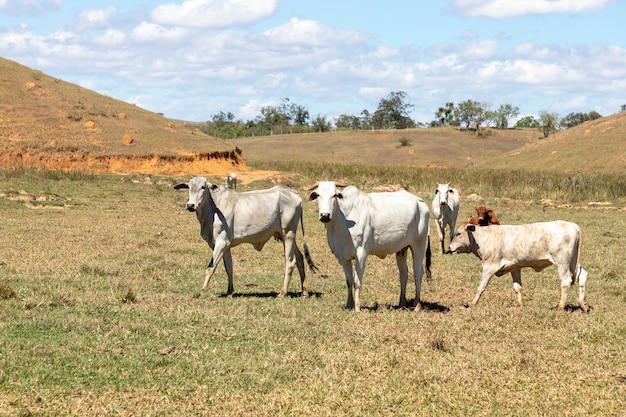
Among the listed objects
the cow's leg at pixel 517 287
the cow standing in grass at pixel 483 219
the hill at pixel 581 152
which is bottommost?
the cow's leg at pixel 517 287

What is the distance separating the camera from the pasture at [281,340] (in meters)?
7.68

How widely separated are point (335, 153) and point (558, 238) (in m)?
94.4

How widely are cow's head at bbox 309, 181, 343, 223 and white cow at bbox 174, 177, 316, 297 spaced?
2266 millimetres

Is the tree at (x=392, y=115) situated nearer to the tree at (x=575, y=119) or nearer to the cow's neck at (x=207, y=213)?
the tree at (x=575, y=119)

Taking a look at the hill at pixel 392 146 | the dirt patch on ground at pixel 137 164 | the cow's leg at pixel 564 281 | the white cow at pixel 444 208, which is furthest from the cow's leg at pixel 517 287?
the hill at pixel 392 146

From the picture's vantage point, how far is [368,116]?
158625 mm

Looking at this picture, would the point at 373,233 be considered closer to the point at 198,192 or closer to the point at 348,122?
the point at 198,192

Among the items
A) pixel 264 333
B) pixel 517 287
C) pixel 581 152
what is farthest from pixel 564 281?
pixel 581 152

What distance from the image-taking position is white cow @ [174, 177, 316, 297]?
13.7 metres

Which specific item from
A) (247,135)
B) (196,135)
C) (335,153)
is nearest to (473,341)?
(196,135)

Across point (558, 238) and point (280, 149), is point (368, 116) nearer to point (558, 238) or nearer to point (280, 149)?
point (280, 149)

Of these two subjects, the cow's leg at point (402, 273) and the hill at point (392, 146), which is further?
the hill at point (392, 146)

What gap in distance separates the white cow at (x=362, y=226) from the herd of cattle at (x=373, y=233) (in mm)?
16

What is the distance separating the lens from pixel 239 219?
13844 millimetres
